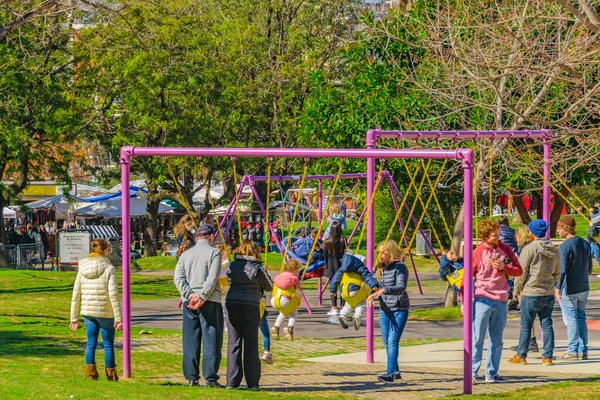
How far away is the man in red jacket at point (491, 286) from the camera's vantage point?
38.1 ft

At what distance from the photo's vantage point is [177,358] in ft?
44.5

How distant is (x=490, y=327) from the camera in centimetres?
1180

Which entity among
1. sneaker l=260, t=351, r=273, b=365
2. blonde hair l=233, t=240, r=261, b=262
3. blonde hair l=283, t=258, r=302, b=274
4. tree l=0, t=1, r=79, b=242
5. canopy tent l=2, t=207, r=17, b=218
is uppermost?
tree l=0, t=1, r=79, b=242

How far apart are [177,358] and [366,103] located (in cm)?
1363

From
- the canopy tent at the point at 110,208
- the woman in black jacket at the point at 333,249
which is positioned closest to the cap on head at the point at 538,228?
the woman in black jacket at the point at 333,249

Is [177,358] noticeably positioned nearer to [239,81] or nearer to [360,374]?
[360,374]

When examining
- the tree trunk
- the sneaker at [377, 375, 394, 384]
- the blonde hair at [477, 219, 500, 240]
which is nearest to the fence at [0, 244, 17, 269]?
the tree trunk

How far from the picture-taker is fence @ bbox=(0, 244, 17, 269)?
3131cm

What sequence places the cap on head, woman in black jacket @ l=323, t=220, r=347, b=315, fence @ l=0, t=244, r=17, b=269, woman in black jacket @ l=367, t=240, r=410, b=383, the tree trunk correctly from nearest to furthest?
1. woman in black jacket @ l=367, t=240, r=410, b=383
2. the cap on head
3. woman in black jacket @ l=323, t=220, r=347, b=315
4. fence @ l=0, t=244, r=17, b=269
5. the tree trunk

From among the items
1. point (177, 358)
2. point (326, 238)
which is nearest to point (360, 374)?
point (177, 358)

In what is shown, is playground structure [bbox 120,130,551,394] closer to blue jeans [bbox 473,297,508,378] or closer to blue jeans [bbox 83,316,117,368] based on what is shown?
blue jeans [bbox 473,297,508,378]

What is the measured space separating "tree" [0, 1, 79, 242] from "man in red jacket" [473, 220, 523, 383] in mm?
17508

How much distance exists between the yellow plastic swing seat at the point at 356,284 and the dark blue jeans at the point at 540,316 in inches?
78.7

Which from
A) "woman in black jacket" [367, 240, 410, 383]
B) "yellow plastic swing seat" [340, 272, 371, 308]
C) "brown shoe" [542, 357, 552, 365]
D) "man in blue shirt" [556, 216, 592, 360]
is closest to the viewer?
"woman in black jacket" [367, 240, 410, 383]
